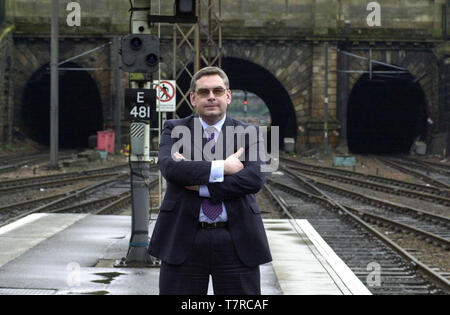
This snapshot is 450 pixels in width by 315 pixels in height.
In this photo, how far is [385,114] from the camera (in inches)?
2002

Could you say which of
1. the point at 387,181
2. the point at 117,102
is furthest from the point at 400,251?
the point at 117,102

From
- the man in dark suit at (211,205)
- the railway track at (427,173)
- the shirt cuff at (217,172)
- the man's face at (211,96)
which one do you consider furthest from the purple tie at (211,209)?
the railway track at (427,173)

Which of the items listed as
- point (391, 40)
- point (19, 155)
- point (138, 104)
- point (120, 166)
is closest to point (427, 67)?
point (391, 40)

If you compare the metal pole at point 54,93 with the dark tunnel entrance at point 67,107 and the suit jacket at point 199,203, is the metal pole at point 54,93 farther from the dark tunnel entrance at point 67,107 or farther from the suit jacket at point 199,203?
the suit jacket at point 199,203

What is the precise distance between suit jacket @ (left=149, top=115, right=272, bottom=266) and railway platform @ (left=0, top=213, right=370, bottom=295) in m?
3.34

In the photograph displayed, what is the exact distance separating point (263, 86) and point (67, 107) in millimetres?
12866

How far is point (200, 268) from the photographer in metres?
4.45

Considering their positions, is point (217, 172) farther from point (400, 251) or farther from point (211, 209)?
point (400, 251)

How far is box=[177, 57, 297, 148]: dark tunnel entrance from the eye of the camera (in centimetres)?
4550

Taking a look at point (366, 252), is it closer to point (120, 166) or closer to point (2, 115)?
point (120, 166)

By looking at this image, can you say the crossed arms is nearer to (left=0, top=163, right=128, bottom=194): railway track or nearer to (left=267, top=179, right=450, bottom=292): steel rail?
(left=267, top=179, right=450, bottom=292): steel rail

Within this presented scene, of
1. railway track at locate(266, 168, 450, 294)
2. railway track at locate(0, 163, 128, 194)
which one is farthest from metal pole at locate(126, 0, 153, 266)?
railway track at locate(0, 163, 128, 194)

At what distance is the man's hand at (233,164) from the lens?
15.3 ft

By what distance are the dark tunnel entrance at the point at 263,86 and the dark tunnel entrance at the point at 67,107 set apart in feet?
19.1
